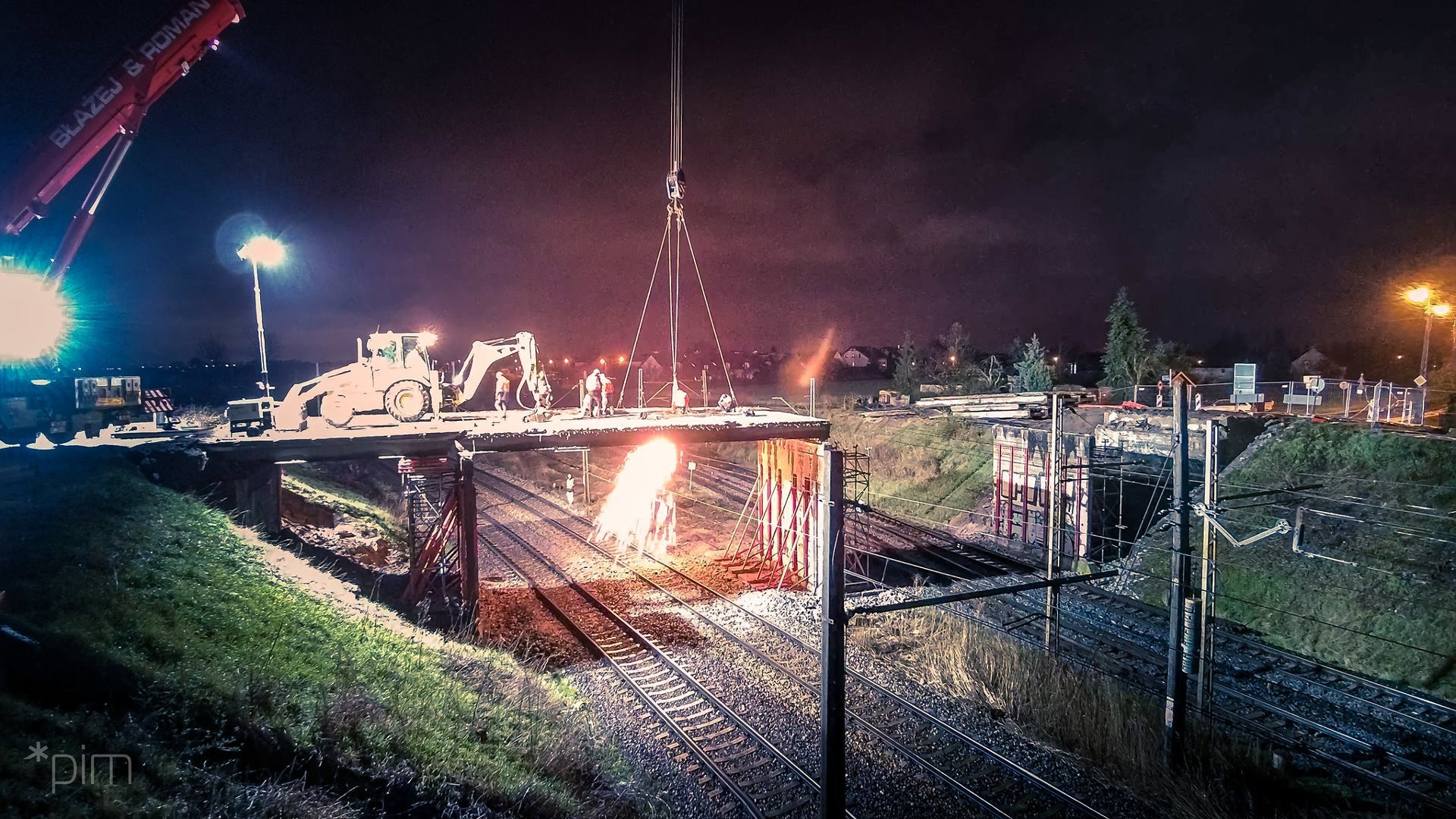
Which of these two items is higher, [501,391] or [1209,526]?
[501,391]

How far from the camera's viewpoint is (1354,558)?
53.2 feet

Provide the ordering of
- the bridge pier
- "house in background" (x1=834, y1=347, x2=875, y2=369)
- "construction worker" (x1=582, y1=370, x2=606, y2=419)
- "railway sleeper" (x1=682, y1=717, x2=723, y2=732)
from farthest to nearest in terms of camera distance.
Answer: "house in background" (x1=834, y1=347, x2=875, y2=369)
"construction worker" (x1=582, y1=370, x2=606, y2=419)
the bridge pier
"railway sleeper" (x1=682, y1=717, x2=723, y2=732)

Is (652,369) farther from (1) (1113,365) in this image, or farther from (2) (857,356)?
(1) (1113,365)

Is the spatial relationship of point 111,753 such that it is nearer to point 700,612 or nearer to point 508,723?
point 508,723

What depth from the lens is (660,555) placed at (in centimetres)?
2280

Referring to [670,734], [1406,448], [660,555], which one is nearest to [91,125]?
[660,555]

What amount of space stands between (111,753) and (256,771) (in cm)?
122

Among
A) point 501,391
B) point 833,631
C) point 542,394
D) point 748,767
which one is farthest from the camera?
point 501,391

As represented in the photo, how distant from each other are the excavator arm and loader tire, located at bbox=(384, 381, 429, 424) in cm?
127

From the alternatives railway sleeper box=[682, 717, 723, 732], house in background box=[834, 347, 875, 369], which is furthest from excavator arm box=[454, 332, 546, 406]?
house in background box=[834, 347, 875, 369]

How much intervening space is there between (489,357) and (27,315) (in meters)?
18.3

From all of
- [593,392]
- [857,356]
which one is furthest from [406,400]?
[857,356]

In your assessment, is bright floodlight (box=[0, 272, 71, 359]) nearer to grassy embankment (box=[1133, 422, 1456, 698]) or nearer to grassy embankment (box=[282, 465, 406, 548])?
grassy embankment (box=[282, 465, 406, 548])

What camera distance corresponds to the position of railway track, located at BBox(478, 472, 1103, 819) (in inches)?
365
